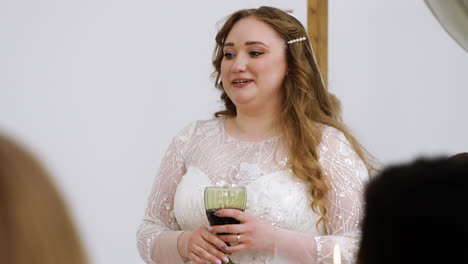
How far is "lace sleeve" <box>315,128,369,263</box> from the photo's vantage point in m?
2.45

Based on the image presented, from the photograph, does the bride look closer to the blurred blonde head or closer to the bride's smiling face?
the bride's smiling face

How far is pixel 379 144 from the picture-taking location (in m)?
4.44

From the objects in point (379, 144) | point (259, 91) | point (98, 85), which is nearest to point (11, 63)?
point (98, 85)

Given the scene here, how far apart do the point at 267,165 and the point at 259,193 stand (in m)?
0.13

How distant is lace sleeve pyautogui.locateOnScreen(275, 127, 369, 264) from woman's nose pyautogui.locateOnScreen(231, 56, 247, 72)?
40 cm

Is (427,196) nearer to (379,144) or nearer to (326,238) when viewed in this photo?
(326,238)

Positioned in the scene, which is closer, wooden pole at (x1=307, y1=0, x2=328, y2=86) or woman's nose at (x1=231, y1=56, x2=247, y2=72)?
woman's nose at (x1=231, y1=56, x2=247, y2=72)

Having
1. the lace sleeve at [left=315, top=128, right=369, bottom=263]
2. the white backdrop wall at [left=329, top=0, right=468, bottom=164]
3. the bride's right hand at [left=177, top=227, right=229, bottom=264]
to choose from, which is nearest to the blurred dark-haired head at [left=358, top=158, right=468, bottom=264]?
the bride's right hand at [left=177, top=227, right=229, bottom=264]

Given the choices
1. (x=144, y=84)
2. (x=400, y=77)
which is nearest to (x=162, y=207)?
(x=144, y=84)

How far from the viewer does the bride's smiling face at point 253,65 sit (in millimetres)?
2645

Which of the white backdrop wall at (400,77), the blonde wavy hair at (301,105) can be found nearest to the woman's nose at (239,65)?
the blonde wavy hair at (301,105)

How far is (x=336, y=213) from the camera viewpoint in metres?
2.51

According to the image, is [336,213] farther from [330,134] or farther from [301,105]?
[301,105]

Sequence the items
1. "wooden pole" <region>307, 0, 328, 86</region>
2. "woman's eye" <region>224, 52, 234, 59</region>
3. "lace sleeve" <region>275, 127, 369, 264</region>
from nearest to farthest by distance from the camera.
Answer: "lace sleeve" <region>275, 127, 369, 264</region> → "woman's eye" <region>224, 52, 234, 59</region> → "wooden pole" <region>307, 0, 328, 86</region>
